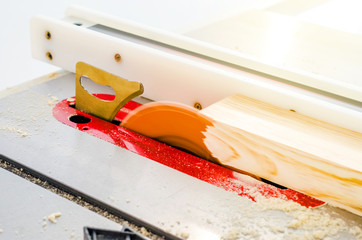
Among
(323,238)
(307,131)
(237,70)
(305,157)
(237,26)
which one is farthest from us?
(237,26)

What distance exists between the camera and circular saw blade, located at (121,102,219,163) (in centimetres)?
122

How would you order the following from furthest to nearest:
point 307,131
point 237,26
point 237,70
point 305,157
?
1. point 237,26
2. point 237,70
3. point 307,131
4. point 305,157

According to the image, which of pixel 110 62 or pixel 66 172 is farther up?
pixel 110 62

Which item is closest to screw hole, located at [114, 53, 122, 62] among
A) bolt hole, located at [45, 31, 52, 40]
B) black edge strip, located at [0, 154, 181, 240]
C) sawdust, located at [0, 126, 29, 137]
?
bolt hole, located at [45, 31, 52, 40]

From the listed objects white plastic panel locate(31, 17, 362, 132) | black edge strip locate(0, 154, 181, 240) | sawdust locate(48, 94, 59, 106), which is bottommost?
black edge strip locate(0, 154, 181, 240)

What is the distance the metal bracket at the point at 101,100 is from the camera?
4.30 feet

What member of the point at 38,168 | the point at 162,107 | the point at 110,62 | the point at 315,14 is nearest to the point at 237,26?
the point at 315,14

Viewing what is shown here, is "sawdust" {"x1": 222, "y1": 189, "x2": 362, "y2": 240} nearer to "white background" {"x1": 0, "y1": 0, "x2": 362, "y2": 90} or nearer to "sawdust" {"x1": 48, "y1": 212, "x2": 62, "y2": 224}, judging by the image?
"sawdust" {"x1": 48, "y1": 212, "x2": 62, "y2": 224}

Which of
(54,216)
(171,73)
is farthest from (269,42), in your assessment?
(54,216)

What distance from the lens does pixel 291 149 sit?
1.10 m

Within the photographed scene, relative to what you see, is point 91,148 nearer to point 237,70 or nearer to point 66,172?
point 66,172

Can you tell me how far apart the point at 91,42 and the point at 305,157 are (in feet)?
2.69

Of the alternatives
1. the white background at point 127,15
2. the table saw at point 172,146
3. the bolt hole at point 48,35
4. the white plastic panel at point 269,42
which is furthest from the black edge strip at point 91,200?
the white background at point 127,15

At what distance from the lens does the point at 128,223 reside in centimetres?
99
